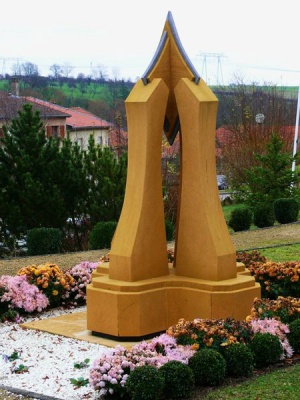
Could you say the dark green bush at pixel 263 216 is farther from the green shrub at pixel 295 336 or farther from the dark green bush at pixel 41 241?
the green shrub at pixel 295 336

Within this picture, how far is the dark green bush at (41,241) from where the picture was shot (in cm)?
1953

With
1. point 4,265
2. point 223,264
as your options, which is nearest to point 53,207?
point 4,265

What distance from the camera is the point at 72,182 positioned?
21422mm

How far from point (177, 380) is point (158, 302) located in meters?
2.75

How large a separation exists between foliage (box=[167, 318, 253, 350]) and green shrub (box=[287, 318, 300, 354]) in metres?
0.51

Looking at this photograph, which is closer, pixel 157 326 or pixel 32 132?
pixel 157 326

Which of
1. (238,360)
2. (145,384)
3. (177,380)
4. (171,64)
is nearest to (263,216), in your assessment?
(171,64)

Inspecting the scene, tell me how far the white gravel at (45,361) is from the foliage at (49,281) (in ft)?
3.29

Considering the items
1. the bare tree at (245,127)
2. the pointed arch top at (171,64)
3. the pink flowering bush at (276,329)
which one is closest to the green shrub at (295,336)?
the pink flowering bush at (276,329)

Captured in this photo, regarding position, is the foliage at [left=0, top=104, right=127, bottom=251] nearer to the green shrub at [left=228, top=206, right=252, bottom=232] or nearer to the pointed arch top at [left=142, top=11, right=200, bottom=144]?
the green shrub at [left=228, top=206, right=252, bottom=232]

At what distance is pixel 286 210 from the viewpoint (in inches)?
977

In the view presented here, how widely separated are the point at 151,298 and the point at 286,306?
175 centimetres

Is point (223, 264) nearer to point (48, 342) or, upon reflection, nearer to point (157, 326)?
point (157, 326)

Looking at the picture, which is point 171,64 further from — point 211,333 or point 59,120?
point 59,120
